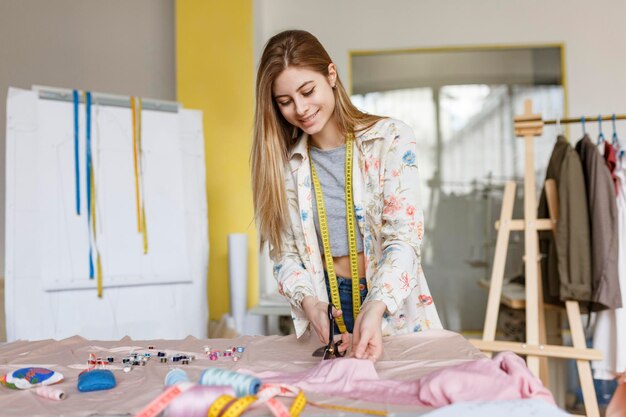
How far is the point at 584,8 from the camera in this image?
4199mm

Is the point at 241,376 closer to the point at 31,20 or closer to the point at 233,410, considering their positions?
the point at 233,410

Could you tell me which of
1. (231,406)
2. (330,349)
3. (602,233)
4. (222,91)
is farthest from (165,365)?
(222,91)

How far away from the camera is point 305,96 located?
1646 millimetres

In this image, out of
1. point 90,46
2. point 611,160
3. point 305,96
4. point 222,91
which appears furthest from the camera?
point 90,46

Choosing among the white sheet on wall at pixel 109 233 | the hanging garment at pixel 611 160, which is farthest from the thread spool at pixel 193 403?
the hanging garment at pixel 611 160

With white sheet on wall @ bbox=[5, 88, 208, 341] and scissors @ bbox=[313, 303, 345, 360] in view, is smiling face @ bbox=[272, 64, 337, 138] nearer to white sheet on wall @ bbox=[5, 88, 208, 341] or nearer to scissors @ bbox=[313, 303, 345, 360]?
scissors @ bbox=[313, 303, 345, 360]

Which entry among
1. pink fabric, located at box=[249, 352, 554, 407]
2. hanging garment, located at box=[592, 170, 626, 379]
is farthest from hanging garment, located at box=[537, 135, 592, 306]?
pink fabric, located at box=[249, 352, 554, 407]

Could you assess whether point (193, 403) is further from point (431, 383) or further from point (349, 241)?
point (349, 241)

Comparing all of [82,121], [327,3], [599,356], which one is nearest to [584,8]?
[327,3]

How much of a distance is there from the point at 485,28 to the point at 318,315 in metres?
3.36

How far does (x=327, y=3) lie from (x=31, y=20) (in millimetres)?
1992

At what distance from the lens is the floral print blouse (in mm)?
1608

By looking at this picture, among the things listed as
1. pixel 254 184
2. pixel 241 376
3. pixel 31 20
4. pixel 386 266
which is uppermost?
pixel 31 20

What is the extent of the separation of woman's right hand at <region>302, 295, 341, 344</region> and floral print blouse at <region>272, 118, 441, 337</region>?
A: 55 mm
